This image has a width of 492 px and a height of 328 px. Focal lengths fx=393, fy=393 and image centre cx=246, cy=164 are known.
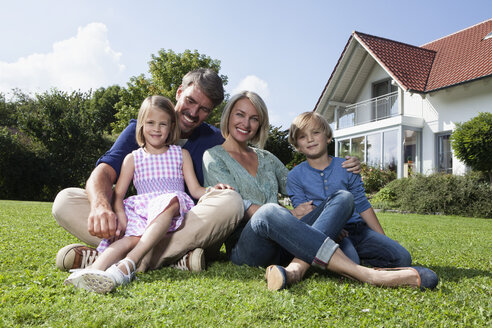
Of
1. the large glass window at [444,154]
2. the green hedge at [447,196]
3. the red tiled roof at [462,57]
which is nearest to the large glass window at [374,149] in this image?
the large glass window at [444,154]

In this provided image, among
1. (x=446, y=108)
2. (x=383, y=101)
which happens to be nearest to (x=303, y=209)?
(x=446, y=108)

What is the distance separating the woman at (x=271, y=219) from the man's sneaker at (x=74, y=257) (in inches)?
39.8

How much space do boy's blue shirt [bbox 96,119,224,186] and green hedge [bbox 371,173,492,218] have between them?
973cm

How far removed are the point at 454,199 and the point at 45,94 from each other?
61.8 ft

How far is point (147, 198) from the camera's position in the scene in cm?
292

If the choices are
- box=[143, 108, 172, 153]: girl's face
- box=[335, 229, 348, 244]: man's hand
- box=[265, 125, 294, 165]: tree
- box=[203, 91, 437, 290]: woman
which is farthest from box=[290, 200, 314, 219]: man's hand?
box=[265, 125, 294, 165]: tree

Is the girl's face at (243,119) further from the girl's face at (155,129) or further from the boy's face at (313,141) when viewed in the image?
the girl's face at (155,129)

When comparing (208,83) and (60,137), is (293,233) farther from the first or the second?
(60,137)

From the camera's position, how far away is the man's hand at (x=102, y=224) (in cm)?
250

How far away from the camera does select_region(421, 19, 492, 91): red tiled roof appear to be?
562 inches

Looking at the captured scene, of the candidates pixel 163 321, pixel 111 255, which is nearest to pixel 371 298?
pixel 163 321

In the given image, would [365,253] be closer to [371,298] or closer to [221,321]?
[371,298]

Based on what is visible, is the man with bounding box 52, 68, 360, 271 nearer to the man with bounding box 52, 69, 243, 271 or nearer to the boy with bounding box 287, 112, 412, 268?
the man with bounding box 52, 69, 243, 271

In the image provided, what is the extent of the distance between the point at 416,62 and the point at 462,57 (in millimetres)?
1814
